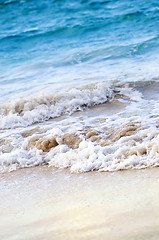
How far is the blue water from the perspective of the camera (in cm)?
682

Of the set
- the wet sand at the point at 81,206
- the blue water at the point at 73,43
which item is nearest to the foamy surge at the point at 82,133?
the wet sand at the point at 81,206

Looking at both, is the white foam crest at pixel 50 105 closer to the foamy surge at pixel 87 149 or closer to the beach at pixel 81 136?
the beach at pixel 81 136

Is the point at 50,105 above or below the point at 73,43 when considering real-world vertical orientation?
below

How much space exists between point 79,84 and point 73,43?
4319 mm

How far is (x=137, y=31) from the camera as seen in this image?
414 inches

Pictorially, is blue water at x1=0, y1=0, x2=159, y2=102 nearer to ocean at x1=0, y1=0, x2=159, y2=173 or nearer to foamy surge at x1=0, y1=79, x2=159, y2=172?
ocean at x1=0, y1=0, x2=159, y2=173

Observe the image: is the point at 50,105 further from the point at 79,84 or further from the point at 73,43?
the point at 73,43

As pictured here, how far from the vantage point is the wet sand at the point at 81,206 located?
2.05 m

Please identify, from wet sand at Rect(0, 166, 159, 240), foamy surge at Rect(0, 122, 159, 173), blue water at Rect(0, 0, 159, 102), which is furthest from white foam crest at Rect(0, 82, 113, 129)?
wet sand at Rect(0, 166, 159, 240)

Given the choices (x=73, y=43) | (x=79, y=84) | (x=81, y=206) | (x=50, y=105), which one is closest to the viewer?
(x=81, y=206)

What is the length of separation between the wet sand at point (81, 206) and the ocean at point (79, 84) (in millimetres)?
262

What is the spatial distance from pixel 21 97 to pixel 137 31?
19.5ft

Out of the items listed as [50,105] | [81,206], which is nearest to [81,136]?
[81,206]

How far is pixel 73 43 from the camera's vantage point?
402 inches
